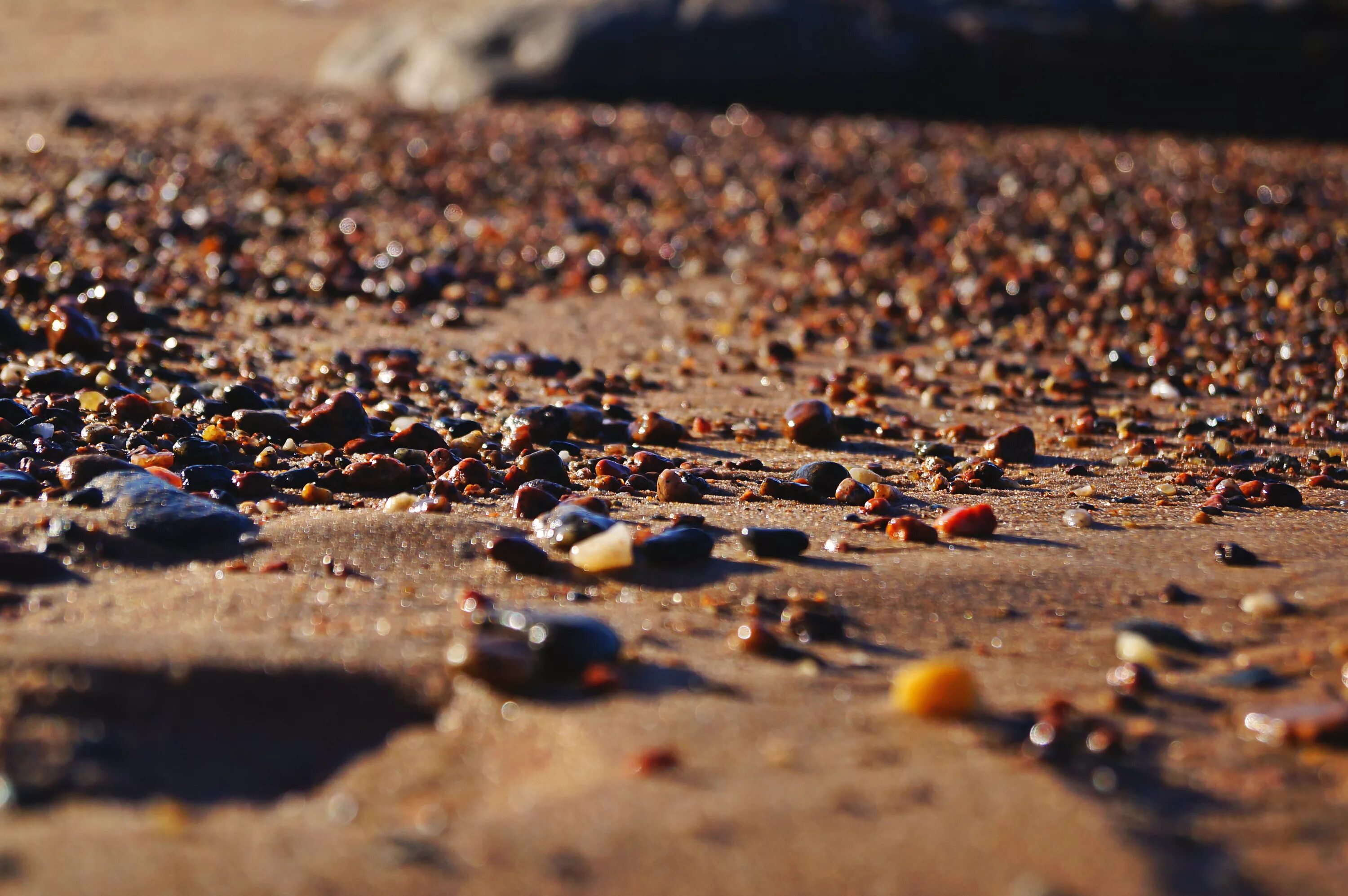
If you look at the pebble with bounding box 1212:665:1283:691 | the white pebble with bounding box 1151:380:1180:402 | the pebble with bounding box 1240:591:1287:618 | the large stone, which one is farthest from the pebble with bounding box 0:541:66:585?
the large stone

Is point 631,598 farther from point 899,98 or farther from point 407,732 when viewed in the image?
point 899,98

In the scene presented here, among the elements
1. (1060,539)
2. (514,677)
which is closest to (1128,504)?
(1060,539)

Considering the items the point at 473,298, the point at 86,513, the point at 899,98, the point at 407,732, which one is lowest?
the point at 407,732

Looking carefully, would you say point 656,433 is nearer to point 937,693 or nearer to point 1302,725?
point 937,693

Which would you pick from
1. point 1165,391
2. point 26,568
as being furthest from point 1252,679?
point 1165,391

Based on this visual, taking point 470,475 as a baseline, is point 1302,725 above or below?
below

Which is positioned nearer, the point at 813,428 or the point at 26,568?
the point at 26,568

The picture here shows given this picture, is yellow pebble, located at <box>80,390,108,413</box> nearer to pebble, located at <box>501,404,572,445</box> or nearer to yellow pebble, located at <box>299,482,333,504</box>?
yellow pebble, located at <box>299,482,333,504</box>
